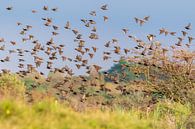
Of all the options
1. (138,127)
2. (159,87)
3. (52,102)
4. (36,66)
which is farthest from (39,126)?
(159,87)

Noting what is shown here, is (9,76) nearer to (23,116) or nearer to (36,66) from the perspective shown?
(36,66)

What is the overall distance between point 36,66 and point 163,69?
8569 mm

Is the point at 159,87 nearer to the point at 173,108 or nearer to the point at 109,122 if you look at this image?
the point at 173,108

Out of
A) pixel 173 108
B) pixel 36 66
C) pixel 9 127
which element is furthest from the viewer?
pixel 36 66

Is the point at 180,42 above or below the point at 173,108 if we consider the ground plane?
above

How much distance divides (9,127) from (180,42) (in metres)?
24.1

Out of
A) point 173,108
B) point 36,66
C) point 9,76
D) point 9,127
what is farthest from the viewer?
point 9,76

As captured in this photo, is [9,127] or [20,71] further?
[20,71]

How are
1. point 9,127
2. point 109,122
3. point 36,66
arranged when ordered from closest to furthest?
1. point 9,127
2. point 109,122
3. point 36,66

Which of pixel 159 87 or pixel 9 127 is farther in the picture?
pixel 159 87

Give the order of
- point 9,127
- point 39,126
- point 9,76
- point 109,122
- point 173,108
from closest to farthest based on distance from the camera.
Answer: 1. point 9,127
2. point 39,126
3. point 109,122
4. point 173,108
5. point 9,76

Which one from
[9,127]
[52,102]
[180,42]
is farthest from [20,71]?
[9,127]

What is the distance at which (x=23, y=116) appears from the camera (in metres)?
14.2

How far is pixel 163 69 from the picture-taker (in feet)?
120
